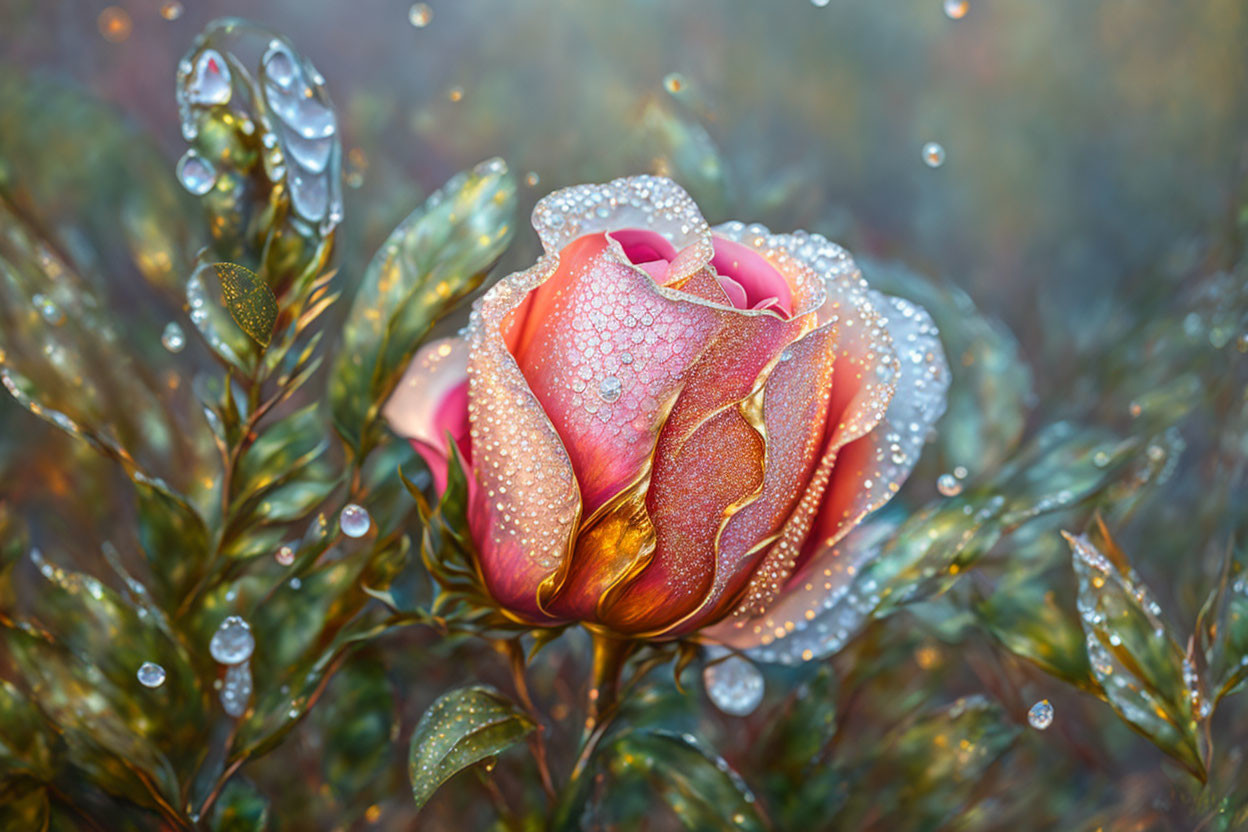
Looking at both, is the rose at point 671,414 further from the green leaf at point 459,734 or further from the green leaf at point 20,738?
the green leaf at point 20,738

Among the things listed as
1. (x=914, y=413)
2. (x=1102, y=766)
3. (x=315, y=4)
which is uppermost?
(x=315, y=4)

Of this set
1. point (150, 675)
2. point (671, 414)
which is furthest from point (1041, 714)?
point (150, 675)

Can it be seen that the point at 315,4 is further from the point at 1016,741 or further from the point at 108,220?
the point at 1016,741

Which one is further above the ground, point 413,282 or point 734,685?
point 413,282

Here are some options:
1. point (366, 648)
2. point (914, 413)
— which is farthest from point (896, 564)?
point (366, 648)

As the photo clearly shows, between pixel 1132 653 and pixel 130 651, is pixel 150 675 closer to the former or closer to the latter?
pixel 130 651

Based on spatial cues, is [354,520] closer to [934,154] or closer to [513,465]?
[513,465]
